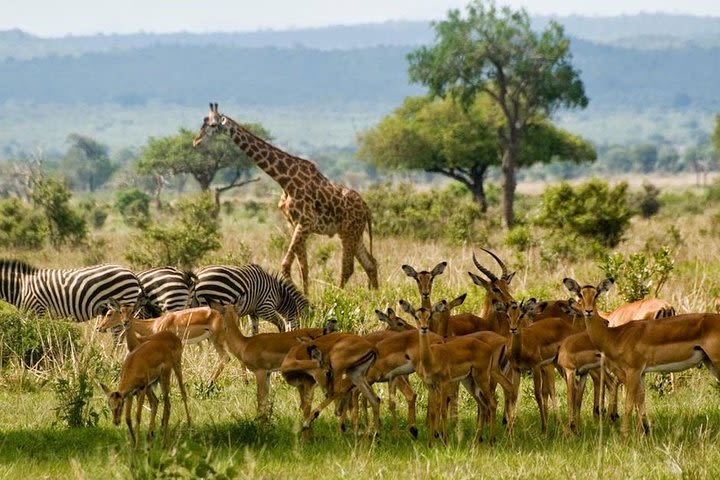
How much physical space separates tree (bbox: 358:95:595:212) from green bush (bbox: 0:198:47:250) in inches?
813

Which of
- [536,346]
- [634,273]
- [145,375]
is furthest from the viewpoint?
[634,273]

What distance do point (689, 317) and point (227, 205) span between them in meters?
40.8

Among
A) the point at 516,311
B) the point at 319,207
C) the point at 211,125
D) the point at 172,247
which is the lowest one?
the point at 172,247

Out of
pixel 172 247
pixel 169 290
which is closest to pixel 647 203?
pixel 172 247

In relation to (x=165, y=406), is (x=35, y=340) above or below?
below

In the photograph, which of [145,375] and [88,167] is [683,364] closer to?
[145,375]

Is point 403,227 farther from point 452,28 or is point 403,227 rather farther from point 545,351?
point 545,351

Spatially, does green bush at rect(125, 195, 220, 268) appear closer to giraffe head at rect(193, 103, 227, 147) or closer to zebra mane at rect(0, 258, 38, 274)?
giraffe head at rect(193, 103, 227, 147)

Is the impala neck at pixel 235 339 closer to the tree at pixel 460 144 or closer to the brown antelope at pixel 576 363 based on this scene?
the brown antelope at pixel 576 363

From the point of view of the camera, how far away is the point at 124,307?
362 inches

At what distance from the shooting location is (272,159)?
57.5ft

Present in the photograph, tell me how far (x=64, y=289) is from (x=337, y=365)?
6087 mm

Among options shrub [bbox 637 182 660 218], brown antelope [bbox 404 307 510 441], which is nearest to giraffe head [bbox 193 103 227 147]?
brown antelope [bbox 404 307 510 441]

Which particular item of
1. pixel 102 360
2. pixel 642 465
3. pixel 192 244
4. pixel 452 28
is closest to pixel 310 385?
pixel 642 465
